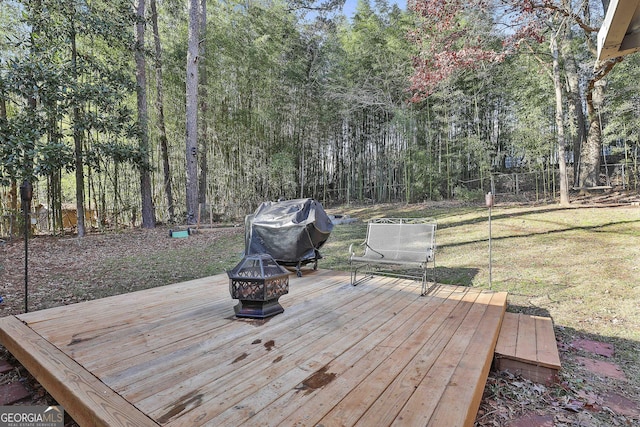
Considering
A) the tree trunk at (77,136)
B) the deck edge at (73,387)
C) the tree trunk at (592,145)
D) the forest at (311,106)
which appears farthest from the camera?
the tree trunk at (592,145)

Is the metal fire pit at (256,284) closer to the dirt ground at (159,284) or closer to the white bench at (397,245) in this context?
the dirt ground at (159,284)

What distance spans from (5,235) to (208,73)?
588 centimetres

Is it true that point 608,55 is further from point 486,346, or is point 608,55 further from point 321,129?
point 321,129

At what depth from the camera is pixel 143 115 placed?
6840 millimetres

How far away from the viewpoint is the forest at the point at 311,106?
5520mm

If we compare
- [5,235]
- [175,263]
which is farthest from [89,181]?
[175,263]

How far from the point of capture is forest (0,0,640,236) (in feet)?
18.1

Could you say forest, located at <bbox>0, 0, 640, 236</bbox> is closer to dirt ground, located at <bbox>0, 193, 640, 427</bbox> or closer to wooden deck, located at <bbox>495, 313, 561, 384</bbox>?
dirt ground, located at <bbox>0, 193, 640, 427</bbox>

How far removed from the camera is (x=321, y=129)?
1054cm

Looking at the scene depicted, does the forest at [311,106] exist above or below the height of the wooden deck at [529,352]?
above

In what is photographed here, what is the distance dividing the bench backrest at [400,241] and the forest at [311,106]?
392 centimetres

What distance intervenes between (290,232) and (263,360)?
170 cm

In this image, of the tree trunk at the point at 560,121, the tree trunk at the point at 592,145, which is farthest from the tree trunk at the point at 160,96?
the tree trunk at the point at 592,145

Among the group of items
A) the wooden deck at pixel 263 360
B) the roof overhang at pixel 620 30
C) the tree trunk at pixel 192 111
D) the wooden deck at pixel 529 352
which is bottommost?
the wooden deck at pixel 529 352
